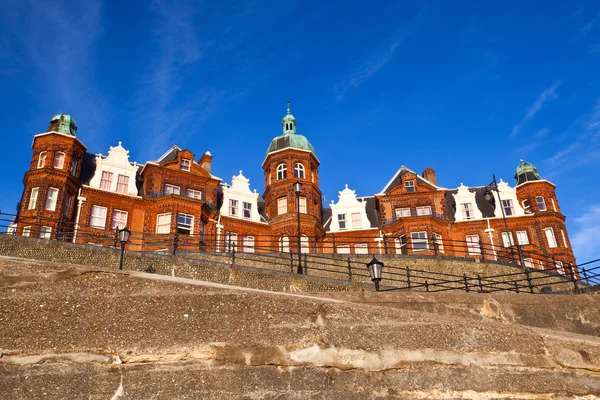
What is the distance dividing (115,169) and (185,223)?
760 cm

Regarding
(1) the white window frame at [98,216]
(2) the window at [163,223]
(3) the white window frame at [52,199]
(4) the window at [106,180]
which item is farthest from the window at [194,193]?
(3) the white window frame at [52,199]

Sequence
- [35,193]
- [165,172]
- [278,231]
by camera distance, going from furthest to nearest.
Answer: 1. [278,231]
2. [165,172]
3. [35,193]

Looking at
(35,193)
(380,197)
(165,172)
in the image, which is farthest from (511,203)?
(35,193)

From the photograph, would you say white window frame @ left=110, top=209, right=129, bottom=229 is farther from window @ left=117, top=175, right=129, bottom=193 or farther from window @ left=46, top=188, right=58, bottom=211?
window @ left=46, top=188, right=58, bottom=211

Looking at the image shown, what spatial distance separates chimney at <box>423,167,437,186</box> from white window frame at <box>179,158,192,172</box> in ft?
80.6

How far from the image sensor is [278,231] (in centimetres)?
4025

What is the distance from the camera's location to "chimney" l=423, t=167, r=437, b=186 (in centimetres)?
4752

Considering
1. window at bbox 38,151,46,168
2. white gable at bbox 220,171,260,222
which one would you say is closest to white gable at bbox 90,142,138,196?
window at bbox 38,151,46,168

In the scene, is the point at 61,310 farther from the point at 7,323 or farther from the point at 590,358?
the point at 590,358

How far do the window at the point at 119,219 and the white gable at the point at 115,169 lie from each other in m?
1.90

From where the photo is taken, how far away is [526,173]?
45500 millimetres

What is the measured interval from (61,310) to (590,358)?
6.32 m

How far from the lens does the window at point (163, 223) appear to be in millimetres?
34719

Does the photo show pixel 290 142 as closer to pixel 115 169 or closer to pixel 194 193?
pixel 194 193
